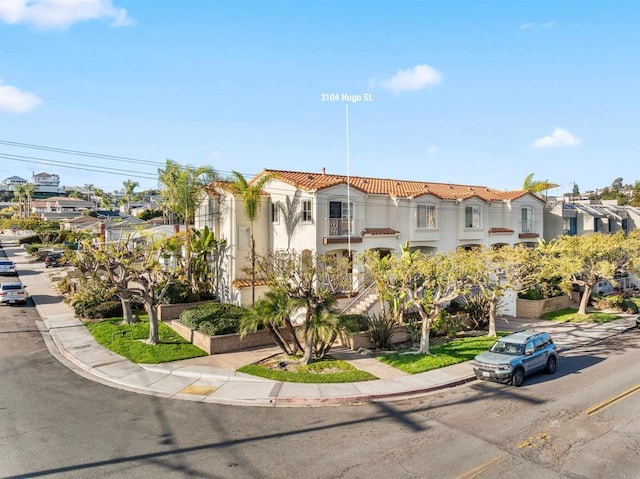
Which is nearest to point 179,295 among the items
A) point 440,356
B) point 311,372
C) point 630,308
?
point 311,372

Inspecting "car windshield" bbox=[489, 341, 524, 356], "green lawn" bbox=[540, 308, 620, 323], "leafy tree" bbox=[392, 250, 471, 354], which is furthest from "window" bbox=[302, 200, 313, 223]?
"green lawn" bbox=[540, 308, 620, 323]

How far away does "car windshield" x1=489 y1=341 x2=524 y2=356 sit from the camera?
1666 cm

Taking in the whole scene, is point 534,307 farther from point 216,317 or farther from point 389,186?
point 216,317

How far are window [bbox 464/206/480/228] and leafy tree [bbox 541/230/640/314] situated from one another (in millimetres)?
5642

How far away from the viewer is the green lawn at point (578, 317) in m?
28.6

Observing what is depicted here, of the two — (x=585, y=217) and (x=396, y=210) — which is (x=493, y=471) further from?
(x=585, y=217)

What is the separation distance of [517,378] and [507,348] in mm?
→ 1400

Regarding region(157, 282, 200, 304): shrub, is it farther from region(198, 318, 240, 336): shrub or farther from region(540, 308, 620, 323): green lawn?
region(540, 308, 620, 323): green lawn

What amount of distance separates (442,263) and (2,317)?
26383mm

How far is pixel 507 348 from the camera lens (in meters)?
17.1

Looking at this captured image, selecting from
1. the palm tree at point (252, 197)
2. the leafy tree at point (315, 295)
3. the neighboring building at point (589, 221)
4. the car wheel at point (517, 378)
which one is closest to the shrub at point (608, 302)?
the neighboring building at point (589, 221)

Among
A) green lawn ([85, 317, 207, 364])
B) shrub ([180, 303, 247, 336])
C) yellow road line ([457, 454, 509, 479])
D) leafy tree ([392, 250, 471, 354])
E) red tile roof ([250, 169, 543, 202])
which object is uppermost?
red tile roof ([250, 169, 543, 202])

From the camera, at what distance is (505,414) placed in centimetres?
1335

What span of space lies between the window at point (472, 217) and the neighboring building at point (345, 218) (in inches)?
3.0
